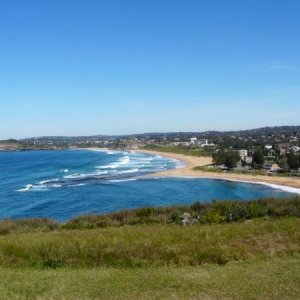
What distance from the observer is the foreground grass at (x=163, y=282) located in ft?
30.0

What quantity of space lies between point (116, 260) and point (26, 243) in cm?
305

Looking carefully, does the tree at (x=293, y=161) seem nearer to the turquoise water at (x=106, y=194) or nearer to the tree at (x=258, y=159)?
the tree at (x=258, y=159)

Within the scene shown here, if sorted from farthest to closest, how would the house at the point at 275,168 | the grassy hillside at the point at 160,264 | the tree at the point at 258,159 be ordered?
the tree at the point at 258,159
the house at the point at 275,168
the grassy hillside at the point at 160,264

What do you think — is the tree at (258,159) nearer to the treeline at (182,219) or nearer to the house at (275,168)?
the house at (275,168)

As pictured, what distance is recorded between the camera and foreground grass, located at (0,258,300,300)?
914cm

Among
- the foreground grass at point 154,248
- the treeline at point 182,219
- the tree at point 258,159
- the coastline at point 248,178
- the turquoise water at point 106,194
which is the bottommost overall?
the coastline at point 248,178

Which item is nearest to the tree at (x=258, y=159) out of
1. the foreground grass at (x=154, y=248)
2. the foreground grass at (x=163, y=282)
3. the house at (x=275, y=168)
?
the house at (x=275, y=168)

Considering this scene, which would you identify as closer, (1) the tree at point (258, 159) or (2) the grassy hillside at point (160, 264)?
(2) the grassy hillside at point (160, 264)

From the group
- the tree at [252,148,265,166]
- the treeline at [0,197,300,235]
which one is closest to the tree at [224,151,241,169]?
the tree at [252,148,265,166]

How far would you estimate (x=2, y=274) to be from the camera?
430 inches

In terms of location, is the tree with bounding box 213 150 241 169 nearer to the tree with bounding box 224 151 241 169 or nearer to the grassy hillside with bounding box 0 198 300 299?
the tree with bounding box 224 151 241 169

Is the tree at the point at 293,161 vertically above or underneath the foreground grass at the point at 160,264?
underneath

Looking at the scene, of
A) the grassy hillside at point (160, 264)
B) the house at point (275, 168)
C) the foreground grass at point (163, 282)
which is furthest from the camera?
the house at point (275, 168)

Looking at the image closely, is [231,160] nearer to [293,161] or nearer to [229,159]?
[229,159]
